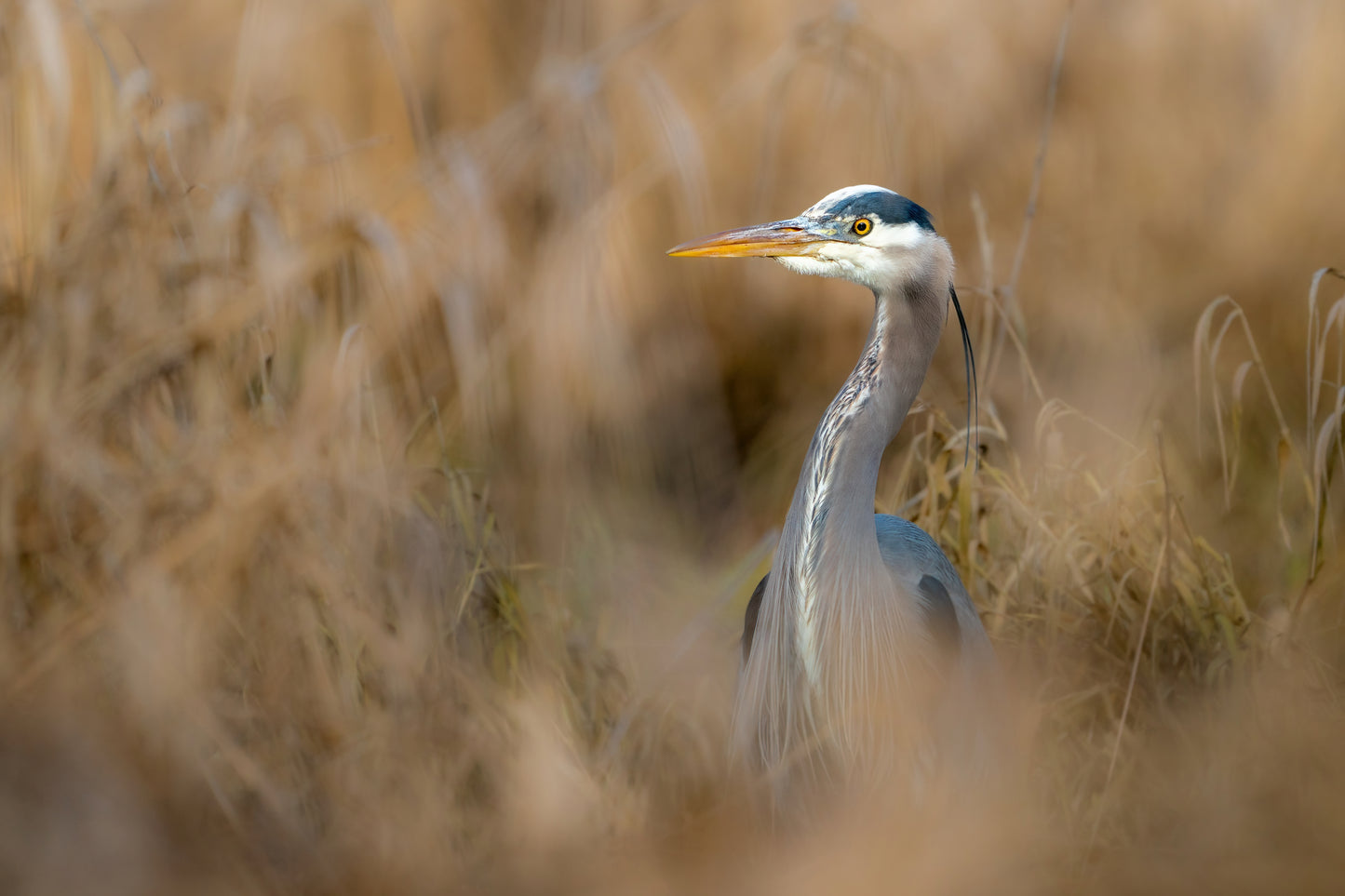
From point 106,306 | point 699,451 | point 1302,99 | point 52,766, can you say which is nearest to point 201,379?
point 106,306

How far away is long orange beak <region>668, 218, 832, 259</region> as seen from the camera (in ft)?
4.93

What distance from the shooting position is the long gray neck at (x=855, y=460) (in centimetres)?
149

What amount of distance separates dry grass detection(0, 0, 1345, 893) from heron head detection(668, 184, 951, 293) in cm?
12

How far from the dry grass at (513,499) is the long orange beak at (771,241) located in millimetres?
93

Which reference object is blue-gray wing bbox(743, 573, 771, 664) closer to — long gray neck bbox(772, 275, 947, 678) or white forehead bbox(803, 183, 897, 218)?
long gray neck bbox(772, 275, 947, 678)

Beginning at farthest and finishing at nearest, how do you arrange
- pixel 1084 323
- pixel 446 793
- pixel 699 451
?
pixel 1084 323, pixel 699 451, pixel 446 793

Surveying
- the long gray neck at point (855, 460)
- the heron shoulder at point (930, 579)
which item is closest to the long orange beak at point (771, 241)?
the long gray neck at point (855, 460)

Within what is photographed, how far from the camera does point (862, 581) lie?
1521 mm

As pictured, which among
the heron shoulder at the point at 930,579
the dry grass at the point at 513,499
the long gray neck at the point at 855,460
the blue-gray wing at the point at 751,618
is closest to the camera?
the dry grass at the point at 513,499

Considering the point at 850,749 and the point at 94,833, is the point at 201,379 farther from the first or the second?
the point at 850,749

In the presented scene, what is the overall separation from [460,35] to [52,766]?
6.17 ft

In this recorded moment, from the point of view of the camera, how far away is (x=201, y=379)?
1464 mm

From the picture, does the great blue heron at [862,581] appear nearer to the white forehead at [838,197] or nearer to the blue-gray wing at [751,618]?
the white forehead at [838,197]

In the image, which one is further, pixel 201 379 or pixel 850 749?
pixel 850 749
